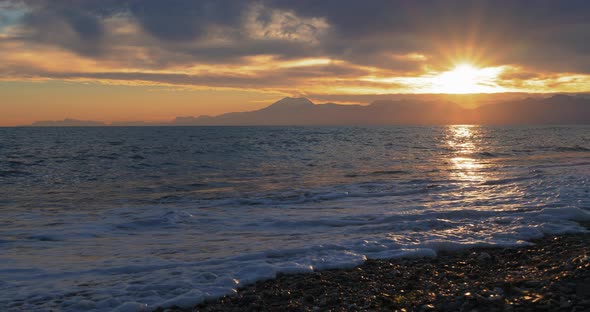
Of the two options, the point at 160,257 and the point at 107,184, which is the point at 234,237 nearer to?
the point at 160,257

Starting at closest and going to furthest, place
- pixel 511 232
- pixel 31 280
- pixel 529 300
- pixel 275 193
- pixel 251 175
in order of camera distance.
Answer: pixel 529 300 → pixel 31 280 → pixel 511 232 → pixel 275 193 → pixel 251 175

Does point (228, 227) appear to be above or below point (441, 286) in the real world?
below

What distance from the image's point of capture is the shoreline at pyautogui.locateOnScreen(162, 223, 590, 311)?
5641 millimetres

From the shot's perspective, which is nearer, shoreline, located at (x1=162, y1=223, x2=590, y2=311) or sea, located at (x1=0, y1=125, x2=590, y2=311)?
shoreline, located at (x1=162, y1=223, x2=590, y2=311)

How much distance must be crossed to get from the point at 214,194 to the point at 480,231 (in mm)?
10882

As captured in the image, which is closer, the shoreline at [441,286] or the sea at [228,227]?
the shoreline at [441,286]

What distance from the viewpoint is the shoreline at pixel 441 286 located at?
18.5ft

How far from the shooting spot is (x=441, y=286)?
659 centimetres

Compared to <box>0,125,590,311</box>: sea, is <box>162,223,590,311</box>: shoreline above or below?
above

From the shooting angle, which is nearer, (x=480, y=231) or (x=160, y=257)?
(x=160, y=257)

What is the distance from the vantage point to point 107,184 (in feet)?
72.5

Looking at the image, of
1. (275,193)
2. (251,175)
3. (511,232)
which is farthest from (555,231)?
(251,175)

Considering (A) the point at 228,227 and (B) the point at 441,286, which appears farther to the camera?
(A) the point at 228,227

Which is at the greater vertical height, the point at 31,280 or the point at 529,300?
the point at 529,300
